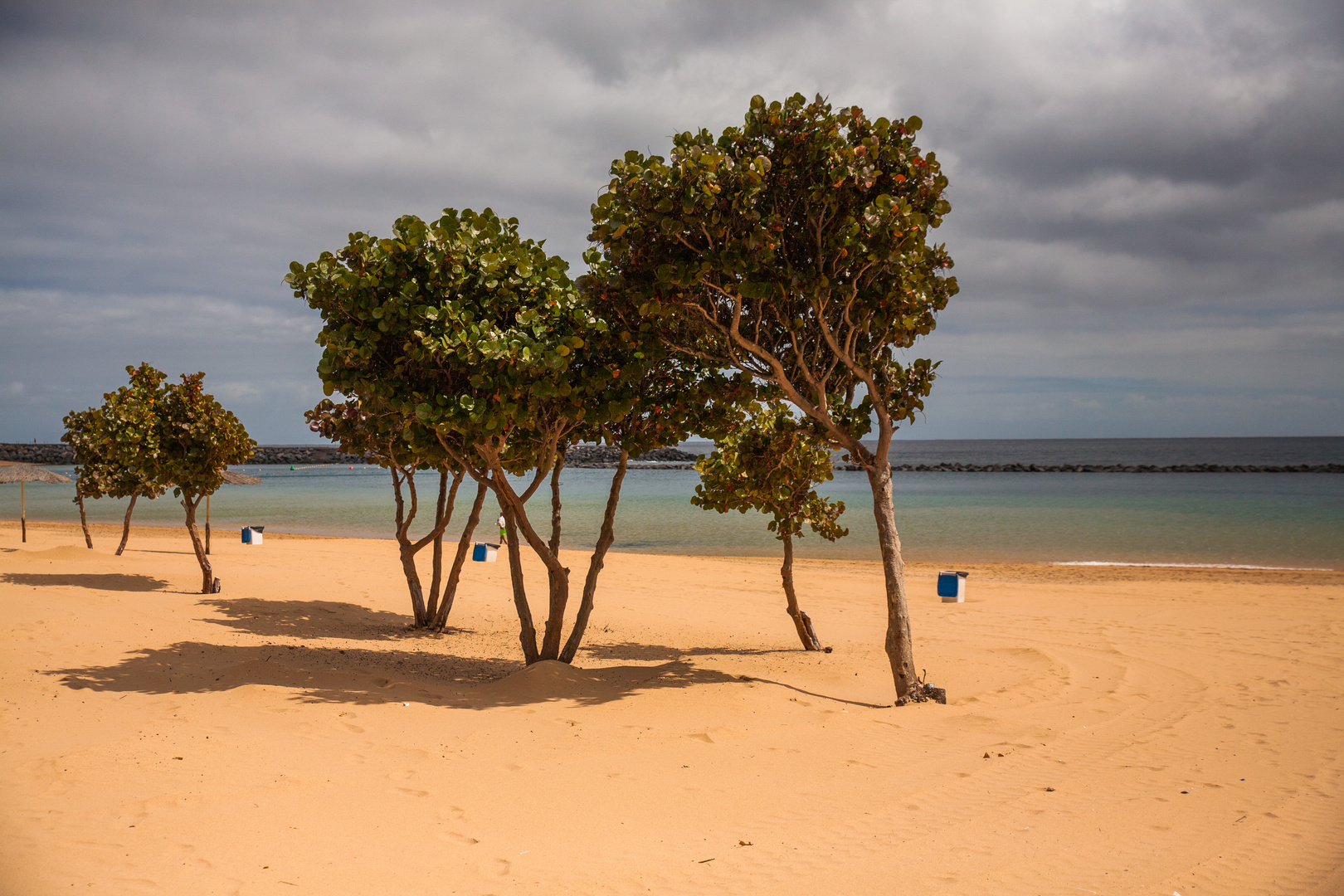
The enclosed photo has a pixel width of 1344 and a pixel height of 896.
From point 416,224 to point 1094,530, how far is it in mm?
32926

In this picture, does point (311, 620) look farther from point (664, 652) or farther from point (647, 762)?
point (647, 762)

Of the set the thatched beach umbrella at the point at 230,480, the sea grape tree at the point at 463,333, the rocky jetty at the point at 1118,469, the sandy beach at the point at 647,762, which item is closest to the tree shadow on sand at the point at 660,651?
the sandy beach at the point at 647,762

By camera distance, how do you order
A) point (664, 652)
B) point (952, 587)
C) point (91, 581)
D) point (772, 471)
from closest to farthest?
point (772, 471) → point (664, 652) → point (91, 581) → point (952, 587)

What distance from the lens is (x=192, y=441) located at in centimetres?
1320

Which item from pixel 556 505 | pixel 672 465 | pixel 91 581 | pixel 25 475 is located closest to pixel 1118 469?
pixel 672 465

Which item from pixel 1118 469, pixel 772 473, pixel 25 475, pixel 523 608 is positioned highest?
pixel 772 473

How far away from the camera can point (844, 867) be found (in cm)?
404

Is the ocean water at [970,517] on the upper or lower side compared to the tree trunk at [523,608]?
lower

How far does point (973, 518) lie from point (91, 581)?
3544cm

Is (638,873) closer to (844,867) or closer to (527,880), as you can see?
(527,880)

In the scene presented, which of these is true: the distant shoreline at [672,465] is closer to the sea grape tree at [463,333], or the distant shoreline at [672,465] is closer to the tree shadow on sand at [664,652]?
the tree shadow on sand at [664,652]

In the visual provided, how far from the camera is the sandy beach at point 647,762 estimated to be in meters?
3.96

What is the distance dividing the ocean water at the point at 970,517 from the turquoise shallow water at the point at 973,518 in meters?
0.10

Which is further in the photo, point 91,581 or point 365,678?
point 91,581
